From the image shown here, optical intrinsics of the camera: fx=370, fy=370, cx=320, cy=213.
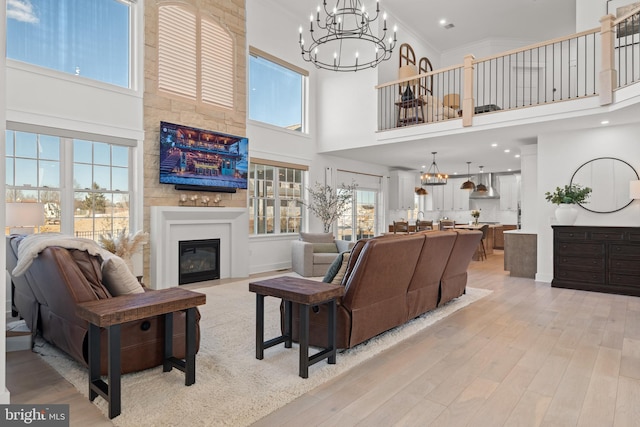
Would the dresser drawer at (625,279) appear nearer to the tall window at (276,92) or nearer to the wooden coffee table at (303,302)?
the wooden coffee table at (303,302)

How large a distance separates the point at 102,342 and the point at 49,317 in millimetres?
847

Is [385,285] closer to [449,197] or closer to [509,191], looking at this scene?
[509,191]

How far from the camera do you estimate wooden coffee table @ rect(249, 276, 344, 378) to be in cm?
247

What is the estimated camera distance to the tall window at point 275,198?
284 inches

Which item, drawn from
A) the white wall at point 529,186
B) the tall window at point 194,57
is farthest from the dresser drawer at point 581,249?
the tall window at point 194,57

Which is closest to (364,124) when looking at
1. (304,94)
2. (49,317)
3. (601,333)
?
(304,94)

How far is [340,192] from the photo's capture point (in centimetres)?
920

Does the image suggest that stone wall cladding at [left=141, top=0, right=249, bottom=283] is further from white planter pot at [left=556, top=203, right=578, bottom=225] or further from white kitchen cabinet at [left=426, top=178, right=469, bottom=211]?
white kitchen cabinet at [left=426, top=178, right=469, bottom=211]

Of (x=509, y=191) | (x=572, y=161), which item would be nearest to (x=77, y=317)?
(x=572, y=161)

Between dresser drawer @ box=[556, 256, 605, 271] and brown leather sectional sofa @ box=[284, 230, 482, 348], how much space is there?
2.89m

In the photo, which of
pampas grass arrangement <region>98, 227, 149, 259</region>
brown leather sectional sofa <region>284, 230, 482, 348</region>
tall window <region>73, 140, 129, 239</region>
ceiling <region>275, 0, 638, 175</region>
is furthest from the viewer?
ceiling <region>275, 0, 638, 175</region>

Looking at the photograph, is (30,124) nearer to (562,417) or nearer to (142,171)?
(142,171)

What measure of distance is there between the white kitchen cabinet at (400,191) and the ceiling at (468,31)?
973 mm

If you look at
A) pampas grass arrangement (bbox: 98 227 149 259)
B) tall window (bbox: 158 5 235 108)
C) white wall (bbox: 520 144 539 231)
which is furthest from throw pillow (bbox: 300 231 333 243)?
white wall (bbox: 520 144 539 231)
